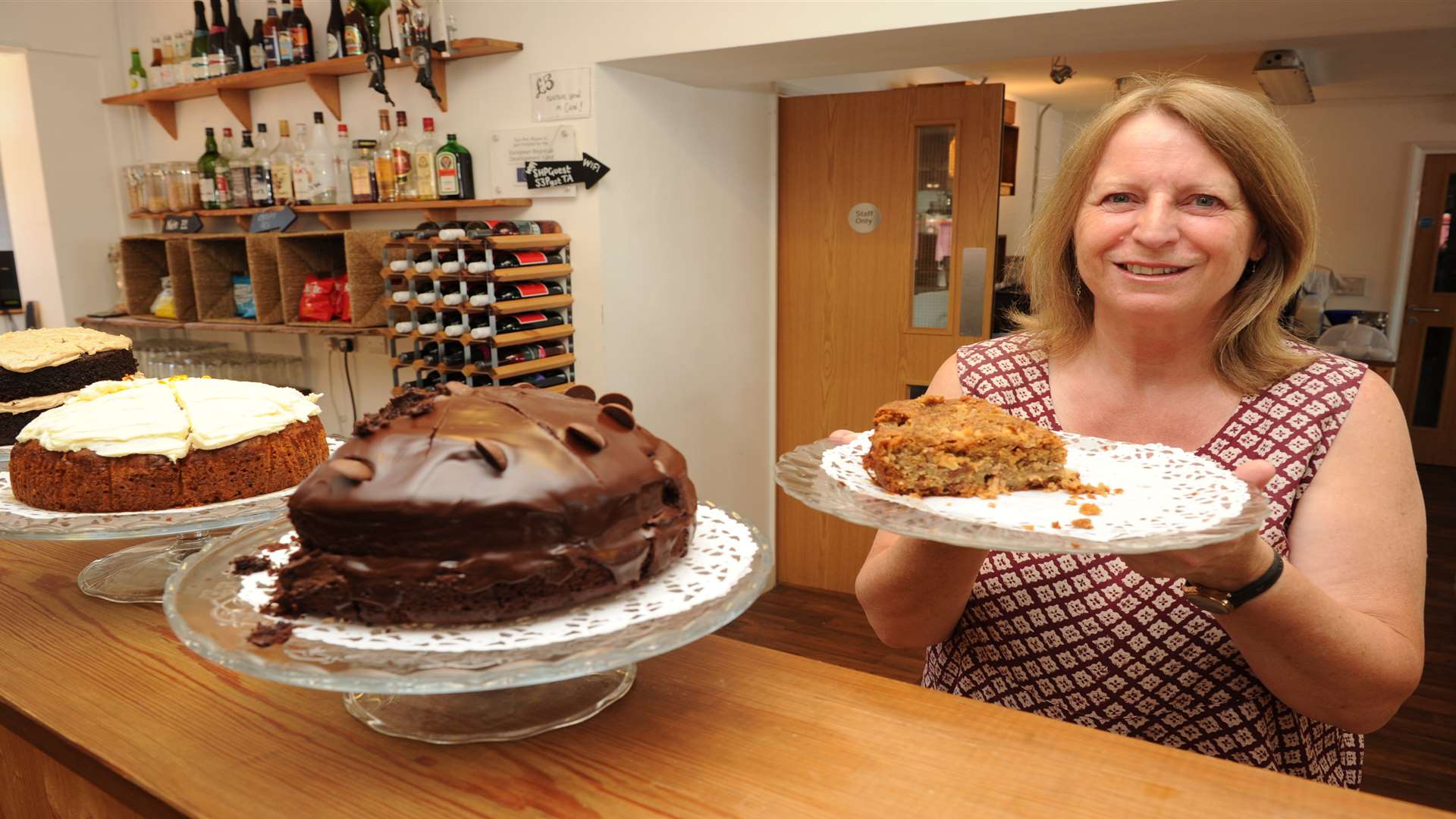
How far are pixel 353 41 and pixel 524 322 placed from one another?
1339 mm

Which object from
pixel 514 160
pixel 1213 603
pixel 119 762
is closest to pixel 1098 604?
pixel 1213 603

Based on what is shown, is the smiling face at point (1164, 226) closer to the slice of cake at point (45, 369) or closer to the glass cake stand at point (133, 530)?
Answer: the glass cake stand at point (133, 530)

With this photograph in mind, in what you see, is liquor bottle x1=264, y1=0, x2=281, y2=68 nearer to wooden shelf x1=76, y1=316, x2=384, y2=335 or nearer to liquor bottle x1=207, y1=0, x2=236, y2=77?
liquor bottle x1=207, y1=0, x2=236, y2=77

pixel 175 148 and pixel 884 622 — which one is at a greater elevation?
pixel 175 148

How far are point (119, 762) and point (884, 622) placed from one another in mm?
940

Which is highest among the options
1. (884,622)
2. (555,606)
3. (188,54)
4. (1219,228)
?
(188,54)

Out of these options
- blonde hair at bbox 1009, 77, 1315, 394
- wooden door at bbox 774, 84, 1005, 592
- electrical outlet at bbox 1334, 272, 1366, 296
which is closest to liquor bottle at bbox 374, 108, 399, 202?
wooden door at bbox 774, 84, 1005, 592

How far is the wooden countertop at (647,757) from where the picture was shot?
78cm

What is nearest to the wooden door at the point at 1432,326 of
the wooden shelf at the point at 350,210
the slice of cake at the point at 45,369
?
the wooden shelf at the point at 350,210

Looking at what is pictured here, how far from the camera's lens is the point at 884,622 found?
1360 millimetres

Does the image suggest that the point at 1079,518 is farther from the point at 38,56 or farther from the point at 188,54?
the point at 38,56

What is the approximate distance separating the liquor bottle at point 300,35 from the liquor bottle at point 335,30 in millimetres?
124

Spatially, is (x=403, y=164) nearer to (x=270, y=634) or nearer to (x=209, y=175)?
(x=209, y=175)

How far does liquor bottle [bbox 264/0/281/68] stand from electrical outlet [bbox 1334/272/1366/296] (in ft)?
23.8
